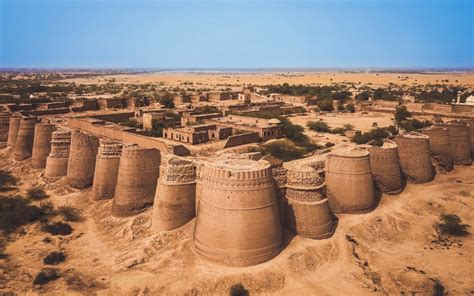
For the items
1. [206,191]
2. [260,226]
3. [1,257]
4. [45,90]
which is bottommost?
[1,257]

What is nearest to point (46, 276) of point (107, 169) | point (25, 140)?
point (107, 169)

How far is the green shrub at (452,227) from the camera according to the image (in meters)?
17.1

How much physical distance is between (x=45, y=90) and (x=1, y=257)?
51692mm

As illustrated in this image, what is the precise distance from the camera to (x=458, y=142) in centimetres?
2472

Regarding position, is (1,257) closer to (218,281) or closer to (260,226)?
(218,281)

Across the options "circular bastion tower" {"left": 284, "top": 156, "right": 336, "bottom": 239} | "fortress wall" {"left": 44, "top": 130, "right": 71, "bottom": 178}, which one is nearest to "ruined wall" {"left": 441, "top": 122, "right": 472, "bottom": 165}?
"circular bastion tower" {"left": 284, "top": 156, "right": 336, "bottom": 239}

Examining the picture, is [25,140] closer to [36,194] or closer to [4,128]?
[4,128]

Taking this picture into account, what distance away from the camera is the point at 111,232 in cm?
1722

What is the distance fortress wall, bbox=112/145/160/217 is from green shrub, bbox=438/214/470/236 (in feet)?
42.3

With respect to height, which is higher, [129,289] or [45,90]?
[45,90]

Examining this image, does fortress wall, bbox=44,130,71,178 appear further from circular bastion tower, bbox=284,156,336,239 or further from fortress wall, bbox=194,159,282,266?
circular bastion tower, bbox=284,156,336,239

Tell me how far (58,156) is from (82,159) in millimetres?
2621

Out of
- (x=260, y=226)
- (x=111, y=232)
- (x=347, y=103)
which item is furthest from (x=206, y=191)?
(x=347, y=103)

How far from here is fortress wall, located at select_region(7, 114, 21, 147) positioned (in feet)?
93.3
